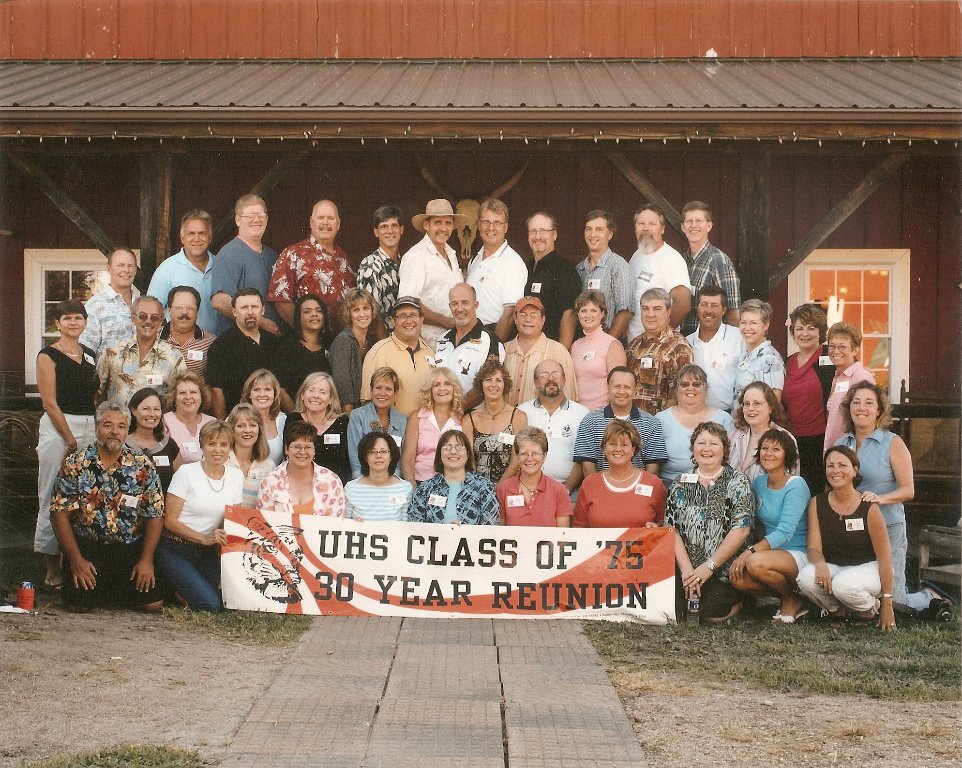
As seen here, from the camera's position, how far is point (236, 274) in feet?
30.9

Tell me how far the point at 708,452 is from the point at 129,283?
4517mm

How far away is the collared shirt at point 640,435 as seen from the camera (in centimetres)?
870

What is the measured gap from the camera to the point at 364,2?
1323 cm

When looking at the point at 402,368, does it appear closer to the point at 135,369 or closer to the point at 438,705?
the point at 135,369

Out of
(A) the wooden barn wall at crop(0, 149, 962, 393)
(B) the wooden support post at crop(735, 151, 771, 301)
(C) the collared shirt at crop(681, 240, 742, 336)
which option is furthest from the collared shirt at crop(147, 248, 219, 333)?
(B) the wooden support post at crop(735, 151, 771, 301)

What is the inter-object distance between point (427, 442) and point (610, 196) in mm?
4487

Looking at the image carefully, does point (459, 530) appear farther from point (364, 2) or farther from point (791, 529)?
point (364, 2)

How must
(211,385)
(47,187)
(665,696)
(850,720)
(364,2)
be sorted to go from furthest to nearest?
1. (364,2)
2. (47,187)
3. (211,385)
4. (665,696)
5. (850,720)

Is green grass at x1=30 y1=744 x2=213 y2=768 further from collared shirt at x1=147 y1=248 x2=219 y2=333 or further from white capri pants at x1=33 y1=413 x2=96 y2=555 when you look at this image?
collared shirt at x1=147 y1=248 x2=219 y2=333

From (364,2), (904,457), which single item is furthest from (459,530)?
(364,2)

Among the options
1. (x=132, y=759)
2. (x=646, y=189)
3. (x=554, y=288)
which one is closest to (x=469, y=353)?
(x=554, y=288)

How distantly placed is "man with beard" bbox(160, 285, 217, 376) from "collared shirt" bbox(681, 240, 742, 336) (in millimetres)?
3647

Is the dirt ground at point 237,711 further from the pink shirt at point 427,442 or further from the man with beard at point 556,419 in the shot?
the man with beard at point 556,419

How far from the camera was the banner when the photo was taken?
8.29 meters
